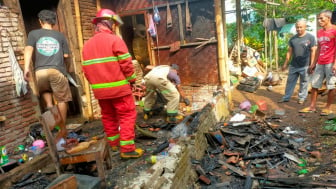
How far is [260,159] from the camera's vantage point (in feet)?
14.6

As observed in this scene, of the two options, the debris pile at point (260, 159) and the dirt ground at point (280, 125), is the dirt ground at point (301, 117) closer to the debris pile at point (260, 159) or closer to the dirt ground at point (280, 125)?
the dirt ground at point (280, 125)

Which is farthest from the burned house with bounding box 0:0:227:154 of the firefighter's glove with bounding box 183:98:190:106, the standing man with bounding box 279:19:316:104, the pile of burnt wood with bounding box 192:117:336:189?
the standing man with bounding box 279:19:316:104

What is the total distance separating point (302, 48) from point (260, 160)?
3.76m

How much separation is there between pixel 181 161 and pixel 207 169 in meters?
0.97

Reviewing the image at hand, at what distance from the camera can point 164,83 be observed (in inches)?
226

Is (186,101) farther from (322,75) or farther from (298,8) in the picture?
(298,8)

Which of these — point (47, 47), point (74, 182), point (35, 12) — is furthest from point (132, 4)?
point (74, 182)

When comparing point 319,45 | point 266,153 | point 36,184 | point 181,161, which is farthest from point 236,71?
point 36,184

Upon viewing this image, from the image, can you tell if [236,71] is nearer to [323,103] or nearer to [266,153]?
[323,103]

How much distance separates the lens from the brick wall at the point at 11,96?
4566mm

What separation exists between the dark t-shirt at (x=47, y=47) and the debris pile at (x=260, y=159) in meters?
3.26

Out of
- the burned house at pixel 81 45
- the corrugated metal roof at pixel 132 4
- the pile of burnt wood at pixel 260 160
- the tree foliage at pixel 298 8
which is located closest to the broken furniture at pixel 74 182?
the pile of burnt wood at pixel 260 160

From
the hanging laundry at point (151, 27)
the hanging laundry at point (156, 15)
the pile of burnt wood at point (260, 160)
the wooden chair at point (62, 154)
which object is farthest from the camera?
the hanging laundry at point (151, 27)

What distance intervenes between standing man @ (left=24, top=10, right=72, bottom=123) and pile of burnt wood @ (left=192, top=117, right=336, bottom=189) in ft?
9.85
